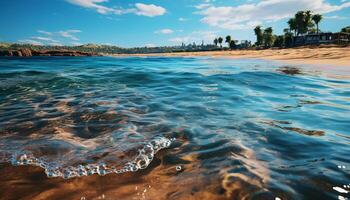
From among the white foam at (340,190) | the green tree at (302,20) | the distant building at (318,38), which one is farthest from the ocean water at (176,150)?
the green tree at (302,20)

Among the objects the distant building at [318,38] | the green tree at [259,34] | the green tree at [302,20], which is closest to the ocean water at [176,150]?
the distant building at [318,38]

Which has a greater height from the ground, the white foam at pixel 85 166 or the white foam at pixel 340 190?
the white foam at pixel 85 166

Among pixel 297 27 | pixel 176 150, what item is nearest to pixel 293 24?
pixel 297 27

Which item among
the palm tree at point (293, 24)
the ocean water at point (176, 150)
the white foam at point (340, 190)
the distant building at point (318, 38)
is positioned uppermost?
the palm tree at point (293, 24)

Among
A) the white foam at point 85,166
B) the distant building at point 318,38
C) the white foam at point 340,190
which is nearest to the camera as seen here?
the white foam at point 340,190

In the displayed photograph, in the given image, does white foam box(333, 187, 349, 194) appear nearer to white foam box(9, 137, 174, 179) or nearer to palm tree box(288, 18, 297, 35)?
white foam box(9, 137, 174, 179)

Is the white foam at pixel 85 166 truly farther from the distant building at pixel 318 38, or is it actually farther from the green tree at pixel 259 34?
the green tree at pixel 259 34

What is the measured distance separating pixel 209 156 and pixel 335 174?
121 cm

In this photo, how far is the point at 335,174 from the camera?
2.36 m

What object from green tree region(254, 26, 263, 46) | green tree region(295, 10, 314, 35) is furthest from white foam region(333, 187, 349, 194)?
green tree region(254, 26, 263, 46)

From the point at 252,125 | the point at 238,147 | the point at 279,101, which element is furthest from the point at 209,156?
the point at 279,101

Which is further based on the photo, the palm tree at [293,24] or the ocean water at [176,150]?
the palm tree at [293,24]

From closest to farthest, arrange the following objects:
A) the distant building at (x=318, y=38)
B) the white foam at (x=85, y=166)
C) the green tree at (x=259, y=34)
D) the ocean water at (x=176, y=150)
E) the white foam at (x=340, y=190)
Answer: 1. the white foam at (x=340, y=190)
2. the ocean water at (x=176, y=150)
3. the white foam at (x=85, y=166)
4. the distant building at (x=318, y=38)
5. the green tree at (x=259, y=34)

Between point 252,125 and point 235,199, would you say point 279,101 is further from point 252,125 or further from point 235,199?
point 235,199
